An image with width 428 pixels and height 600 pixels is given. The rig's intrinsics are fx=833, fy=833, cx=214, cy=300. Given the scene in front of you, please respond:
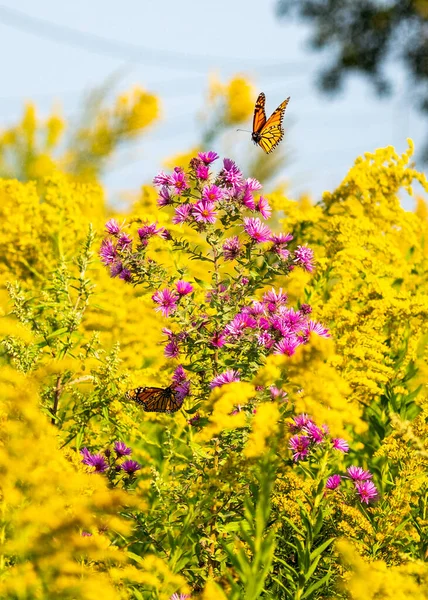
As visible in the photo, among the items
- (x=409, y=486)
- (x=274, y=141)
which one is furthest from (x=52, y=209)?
(x=409, y=486)

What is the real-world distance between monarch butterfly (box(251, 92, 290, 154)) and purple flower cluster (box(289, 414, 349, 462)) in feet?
7.69

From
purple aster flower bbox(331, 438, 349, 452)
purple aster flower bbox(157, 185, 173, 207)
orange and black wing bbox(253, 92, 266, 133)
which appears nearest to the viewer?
purple aster flower bbox(331, 438, 349, 452)

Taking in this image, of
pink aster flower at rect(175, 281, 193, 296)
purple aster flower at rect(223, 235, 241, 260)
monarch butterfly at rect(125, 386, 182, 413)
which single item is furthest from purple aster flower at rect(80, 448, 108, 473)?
purple aster flower at rect(223, 235, 241, 260)

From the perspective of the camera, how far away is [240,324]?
10.5ft

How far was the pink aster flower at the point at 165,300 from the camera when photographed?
128 inches

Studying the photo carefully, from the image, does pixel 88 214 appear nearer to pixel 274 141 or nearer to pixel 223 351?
pixel 274 141

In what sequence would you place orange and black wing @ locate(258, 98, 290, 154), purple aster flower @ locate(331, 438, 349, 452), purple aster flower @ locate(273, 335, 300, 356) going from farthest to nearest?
orange and black wing @ locate(258, 98, 290, 154)
purple aster flower @ locate(331, 438, 349, 452)
purple aster flower @ locate(273, 335, 300, 356)

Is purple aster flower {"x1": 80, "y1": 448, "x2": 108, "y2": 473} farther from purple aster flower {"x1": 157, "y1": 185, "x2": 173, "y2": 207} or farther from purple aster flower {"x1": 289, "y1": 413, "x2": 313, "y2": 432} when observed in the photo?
purple aster flower {"x1": 157, "y1": 185, "x2": 173, "y2": 207}

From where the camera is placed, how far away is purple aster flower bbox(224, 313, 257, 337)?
3180mm

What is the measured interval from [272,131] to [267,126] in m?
0.12

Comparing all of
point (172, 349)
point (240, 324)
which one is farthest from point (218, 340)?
point (172, 349)

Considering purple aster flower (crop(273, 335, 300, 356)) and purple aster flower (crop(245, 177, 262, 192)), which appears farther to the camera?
purple aster flower (crop(245, 177, 262, 192))

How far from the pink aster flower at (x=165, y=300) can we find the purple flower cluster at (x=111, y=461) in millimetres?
659

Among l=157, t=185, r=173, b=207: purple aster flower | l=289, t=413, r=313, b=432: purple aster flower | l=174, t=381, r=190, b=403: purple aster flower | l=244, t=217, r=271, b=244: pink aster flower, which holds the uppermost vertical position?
l=157, t=185, r=173, b=207: purple aster flower
